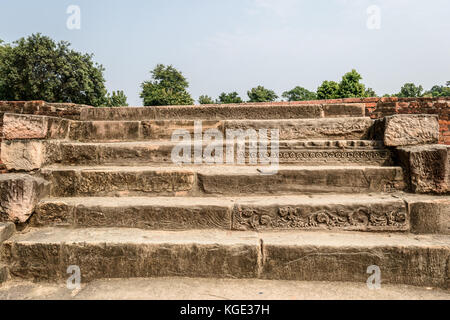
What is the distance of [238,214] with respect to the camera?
1998 mm

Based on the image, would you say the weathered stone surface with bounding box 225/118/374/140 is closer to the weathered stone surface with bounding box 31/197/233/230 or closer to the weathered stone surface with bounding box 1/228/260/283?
the weathered stone surface with bounding box 31/197/233/230

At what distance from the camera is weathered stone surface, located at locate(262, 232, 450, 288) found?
1.68 metres

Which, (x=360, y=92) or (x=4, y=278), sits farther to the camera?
(x=360, y=92)

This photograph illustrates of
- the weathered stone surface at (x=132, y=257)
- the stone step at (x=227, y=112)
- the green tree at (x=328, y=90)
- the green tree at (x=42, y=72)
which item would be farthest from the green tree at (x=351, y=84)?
the green tree at (x=42, y=72)

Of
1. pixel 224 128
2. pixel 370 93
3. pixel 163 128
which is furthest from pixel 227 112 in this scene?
pixel 370 93

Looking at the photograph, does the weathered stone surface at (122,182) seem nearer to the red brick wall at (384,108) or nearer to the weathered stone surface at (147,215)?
the weathered stone surface at (147,215)

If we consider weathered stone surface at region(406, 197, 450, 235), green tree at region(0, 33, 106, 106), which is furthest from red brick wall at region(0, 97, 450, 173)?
green tree at region(0, 33, 106, 106)

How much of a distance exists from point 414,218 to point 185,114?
266cm

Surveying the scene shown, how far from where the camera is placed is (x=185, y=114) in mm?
3447

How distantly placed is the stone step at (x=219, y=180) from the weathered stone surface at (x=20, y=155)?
133 mm

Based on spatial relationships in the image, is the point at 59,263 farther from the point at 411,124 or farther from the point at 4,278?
the point at 411,124

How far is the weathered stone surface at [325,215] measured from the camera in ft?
6.40

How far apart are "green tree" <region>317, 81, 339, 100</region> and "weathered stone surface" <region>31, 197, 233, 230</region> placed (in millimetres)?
15575

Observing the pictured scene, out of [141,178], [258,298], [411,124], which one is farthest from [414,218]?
[141,178]
